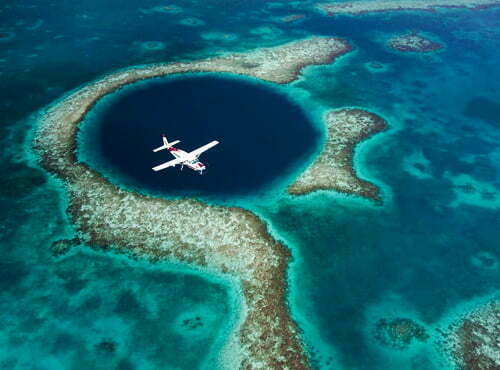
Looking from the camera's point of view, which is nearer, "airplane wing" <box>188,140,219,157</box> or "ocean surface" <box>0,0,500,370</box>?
"ocean surface" <box>0,0,500,370</box>

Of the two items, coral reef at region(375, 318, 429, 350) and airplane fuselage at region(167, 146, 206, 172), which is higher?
airplane fuselage at region(167, 146, 206, 172)

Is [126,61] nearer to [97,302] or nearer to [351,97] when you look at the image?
[351,97]

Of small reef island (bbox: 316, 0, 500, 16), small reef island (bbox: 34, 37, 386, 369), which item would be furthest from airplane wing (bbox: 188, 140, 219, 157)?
small reef island (bbox: 316, 0, 500, 16)

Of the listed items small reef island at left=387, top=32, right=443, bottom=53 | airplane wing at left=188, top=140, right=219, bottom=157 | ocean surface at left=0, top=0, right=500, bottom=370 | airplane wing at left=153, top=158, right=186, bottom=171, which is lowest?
ocean surface at left=0, top=0, right=500, bottom=370

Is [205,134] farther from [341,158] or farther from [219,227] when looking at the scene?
[341,158]

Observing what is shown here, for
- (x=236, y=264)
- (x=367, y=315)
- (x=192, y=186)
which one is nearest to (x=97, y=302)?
(x=236, y=264)

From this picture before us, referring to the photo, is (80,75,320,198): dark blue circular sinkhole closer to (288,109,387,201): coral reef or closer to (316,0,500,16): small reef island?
(288,109,387,201): coral reef

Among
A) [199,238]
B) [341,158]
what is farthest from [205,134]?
[341,158]
